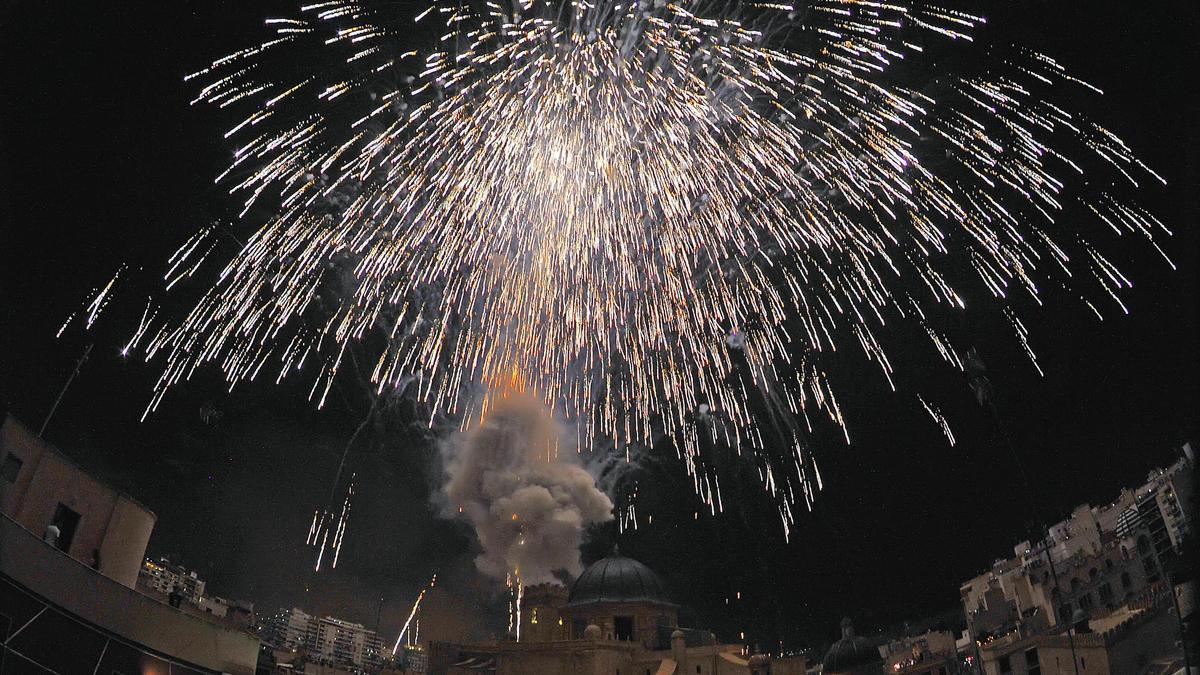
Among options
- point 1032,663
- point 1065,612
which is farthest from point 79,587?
point 1032,663

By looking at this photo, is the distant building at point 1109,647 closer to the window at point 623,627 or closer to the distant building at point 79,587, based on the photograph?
the window at point 623,627

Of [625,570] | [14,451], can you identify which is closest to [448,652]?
[625,570]

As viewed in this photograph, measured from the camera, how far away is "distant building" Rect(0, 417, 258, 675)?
22719 mm

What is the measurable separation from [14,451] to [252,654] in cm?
1368

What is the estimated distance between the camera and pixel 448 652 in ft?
208

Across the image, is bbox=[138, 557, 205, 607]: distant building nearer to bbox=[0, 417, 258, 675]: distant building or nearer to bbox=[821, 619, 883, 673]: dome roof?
bbox=[0, 417, 258, 675]: distant building

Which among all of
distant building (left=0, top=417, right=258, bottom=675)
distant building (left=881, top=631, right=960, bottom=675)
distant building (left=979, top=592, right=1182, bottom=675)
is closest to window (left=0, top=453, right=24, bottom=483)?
distant building (left=0, top=417, right=258, bottom=675)

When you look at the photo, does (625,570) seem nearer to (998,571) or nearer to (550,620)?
(550,620)

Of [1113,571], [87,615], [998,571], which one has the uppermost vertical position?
[998,571]

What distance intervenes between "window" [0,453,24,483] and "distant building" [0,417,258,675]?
0.03 m

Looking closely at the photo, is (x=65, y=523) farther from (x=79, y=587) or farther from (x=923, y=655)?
(x=923, y=655)

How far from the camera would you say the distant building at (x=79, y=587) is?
22.7 m

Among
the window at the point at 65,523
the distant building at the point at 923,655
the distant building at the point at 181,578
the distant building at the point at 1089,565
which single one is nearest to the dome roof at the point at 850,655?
the distant building at the point at 923,655

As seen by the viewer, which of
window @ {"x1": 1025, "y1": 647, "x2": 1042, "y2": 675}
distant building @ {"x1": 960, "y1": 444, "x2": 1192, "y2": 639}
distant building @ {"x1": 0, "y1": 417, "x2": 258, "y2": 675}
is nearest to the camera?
distant building @ {"x1": 0, "y1": 417, "x2": 258, "y2": 675}
